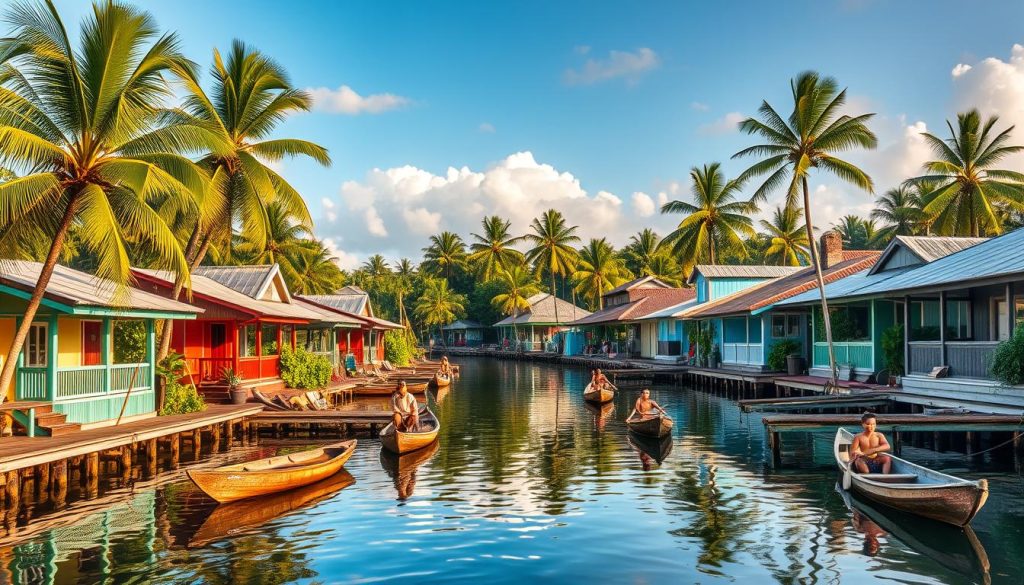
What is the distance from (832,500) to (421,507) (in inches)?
297

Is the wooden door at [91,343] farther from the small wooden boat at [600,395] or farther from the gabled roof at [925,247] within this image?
the gabled roof at [925,247]

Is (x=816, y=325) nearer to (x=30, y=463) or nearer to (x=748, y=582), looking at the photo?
(x=748, y=582)

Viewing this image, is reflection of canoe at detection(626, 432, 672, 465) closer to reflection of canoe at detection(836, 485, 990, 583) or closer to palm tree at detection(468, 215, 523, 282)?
reflection of canoe at detection(836, 485, 990, 583)

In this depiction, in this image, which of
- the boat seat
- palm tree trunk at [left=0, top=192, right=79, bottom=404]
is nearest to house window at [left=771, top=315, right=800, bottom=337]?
the boat seat

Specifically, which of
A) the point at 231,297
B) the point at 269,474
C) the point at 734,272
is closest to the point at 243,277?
the point at 231,297

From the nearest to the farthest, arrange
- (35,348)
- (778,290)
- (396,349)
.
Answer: (35,348)
(778,290)
(396,349)

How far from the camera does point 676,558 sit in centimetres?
1066

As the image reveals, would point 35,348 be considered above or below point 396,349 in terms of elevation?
above

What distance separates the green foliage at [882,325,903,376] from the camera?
24.5 metres

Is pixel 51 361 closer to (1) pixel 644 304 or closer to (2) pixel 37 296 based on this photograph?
A: (2) pixel 37 296

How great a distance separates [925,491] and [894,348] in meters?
14.0

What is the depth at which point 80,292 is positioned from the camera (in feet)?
58.1

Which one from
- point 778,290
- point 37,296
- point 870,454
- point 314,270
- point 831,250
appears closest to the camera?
point 870,454

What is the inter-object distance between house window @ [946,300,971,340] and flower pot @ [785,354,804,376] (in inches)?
302
